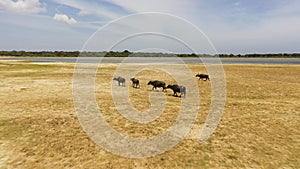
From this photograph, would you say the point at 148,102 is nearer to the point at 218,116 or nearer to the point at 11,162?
the point at 218,116

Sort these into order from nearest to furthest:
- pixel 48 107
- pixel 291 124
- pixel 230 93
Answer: pixel 291 124 → pixel 48 107 → pixel 230 93

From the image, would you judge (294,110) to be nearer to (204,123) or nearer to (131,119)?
(204,123)

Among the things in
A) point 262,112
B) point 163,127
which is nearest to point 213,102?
point 262,112

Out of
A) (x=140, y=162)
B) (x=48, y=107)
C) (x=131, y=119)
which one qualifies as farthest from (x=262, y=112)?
(x=48, y=107)

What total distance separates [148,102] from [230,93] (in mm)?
9467

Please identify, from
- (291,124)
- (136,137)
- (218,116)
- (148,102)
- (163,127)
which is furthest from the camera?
(148,102)

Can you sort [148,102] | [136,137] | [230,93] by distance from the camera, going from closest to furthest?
[136,137], [148,102], [230,93]

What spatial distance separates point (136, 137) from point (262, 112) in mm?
9193

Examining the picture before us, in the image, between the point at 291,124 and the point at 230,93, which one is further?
the point at 230,93

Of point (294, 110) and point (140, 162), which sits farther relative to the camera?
point (294, 110)

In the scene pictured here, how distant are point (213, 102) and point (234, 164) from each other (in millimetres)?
10311

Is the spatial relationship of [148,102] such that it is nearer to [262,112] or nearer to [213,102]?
[213,102]

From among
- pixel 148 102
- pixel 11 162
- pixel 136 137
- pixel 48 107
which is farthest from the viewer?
pixel 148 102

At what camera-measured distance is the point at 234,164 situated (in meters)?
8.31
